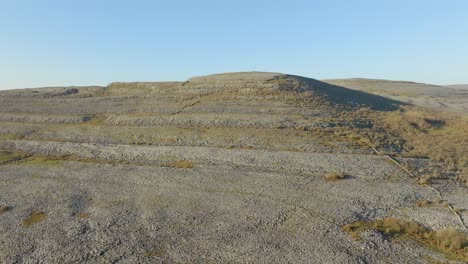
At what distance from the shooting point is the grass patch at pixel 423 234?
2705 cm

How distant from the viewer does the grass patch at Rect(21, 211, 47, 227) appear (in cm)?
3478

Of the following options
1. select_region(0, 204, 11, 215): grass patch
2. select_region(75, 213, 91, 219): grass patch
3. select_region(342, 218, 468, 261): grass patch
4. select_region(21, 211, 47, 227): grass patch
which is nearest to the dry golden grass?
select_region(342, 218, 468, 261): grass patch

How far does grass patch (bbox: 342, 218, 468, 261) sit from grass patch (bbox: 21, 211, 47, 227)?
27200 mm

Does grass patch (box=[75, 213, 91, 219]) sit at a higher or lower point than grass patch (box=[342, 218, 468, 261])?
lower

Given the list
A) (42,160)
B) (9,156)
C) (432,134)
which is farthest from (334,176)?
(9,156)

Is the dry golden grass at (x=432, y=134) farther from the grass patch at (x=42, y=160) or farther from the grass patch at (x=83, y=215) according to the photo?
the grass patch at (x=42, y=160)

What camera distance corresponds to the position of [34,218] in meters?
35.8

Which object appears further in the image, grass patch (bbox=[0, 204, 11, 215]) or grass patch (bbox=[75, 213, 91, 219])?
grass patch (bbox=[0, 204, 11, 215])

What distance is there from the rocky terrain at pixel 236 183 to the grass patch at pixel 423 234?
103 mm

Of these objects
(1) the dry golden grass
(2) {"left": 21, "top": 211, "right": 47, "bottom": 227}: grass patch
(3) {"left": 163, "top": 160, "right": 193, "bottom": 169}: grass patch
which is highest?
(1) the dry golden grass

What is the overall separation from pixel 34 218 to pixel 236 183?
20.1m

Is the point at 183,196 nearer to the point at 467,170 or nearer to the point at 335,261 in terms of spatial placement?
the point at 335,261

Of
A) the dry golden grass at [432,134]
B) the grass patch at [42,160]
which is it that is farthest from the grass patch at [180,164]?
the dry golden grass at [432,134]

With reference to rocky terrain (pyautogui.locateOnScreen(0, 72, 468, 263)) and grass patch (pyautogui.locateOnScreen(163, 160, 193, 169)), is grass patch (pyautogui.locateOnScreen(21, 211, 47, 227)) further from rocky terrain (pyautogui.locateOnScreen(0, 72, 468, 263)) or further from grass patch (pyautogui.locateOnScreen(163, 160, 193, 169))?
grass patch (pyautogui.locateOnScreen(163, 160, 193, 169))
